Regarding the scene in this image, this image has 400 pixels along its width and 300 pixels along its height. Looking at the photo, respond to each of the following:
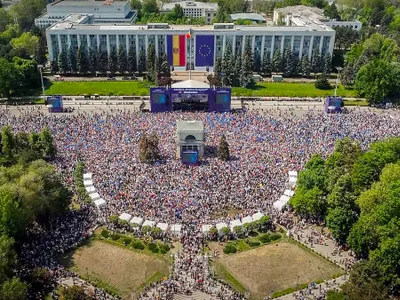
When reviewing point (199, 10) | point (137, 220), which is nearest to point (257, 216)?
point (137, 220)

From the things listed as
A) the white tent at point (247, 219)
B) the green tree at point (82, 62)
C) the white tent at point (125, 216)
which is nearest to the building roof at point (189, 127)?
the white tent at point (125, 216)

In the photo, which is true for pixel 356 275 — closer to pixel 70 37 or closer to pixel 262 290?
pixel 262 290

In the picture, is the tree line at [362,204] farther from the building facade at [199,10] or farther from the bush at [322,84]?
the building facade at [199,10]

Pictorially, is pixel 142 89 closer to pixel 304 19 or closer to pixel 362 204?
pixel 304 19

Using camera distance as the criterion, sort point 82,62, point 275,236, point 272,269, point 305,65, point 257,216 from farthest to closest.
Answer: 1. point 305,65
2. point 82,62
3. point 257,216
4. point 275,236
5. point 272,269

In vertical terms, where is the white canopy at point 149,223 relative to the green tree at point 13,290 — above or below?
below

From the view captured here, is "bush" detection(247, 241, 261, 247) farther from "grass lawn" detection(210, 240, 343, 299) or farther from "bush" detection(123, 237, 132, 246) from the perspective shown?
"bush" detection(123, 237, 132, 246)
